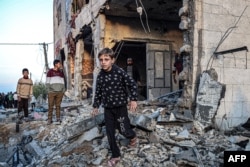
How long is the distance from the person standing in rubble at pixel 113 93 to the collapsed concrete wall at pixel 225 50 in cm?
225

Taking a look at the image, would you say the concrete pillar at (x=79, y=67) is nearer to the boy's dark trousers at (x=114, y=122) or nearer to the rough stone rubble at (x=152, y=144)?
the rough stone rubble at (x=152, y=144)

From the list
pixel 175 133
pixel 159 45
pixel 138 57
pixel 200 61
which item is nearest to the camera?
pixel 175 133

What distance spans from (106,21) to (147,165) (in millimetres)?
7371

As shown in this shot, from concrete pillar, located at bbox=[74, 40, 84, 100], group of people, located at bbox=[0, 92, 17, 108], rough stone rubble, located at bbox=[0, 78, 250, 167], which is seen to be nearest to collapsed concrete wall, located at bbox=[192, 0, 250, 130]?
rough stone rubble, located at bbox=[0, 78, 250, 167]

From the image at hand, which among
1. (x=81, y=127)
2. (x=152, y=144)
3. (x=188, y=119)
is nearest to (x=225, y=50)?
(x=188, y=119)

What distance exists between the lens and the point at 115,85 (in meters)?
3.85

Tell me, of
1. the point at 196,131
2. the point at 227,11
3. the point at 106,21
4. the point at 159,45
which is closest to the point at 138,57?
the point at 159,45

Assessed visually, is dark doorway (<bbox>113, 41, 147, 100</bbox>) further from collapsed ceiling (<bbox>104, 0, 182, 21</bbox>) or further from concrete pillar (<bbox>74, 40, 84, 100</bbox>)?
collapsed ceiling (<bbox>104, 0, 182, 21</bbox>)

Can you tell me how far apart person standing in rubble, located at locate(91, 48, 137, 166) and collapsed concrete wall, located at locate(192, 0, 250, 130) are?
2247mm

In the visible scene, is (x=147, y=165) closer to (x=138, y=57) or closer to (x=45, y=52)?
(x=138, y=57)

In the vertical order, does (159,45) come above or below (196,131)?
above

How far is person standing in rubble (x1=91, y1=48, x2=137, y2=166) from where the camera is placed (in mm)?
3820

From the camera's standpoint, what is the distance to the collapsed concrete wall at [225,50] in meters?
5.71

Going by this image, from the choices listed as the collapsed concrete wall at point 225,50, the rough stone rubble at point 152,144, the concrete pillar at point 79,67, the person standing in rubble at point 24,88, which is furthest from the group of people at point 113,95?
the concrete pillar at point 79,67
